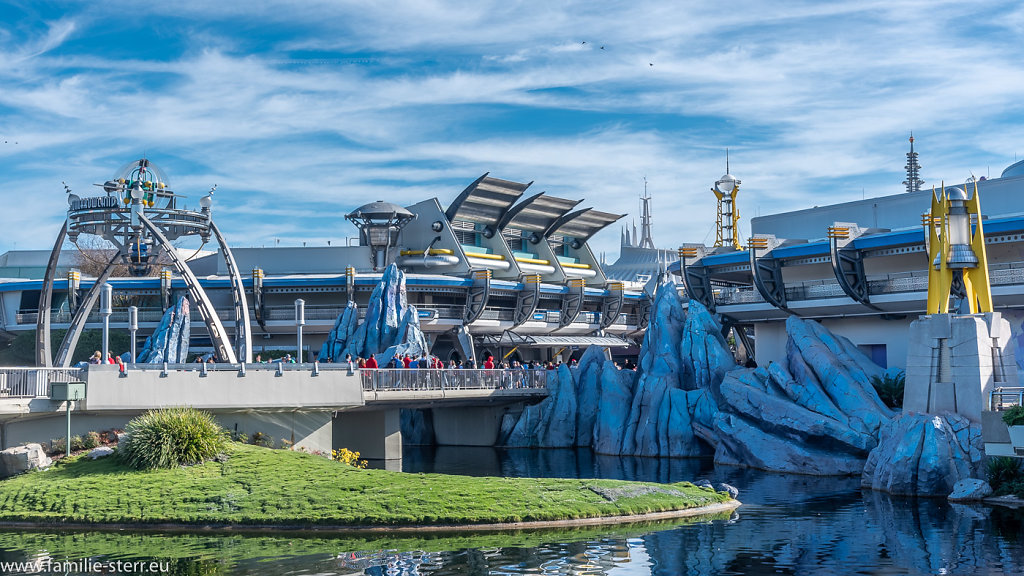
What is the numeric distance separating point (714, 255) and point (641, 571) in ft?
144

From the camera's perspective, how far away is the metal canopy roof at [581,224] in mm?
99875

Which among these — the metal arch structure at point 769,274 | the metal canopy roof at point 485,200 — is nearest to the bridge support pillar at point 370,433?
the metal arch structure at point 769,274

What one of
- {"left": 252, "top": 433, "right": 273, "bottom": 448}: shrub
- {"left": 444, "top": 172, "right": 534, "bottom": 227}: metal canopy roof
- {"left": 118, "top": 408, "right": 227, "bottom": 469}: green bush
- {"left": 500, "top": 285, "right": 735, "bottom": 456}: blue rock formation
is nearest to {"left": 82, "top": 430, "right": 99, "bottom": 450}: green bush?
{"left": 118, "top": 408, "right": 227, "bottom": 469}: green bush

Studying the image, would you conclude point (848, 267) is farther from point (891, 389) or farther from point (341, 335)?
point (341, 335)

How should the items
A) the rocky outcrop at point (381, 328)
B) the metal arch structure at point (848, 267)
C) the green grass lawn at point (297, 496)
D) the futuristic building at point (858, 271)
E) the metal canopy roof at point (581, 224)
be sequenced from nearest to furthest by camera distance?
the green grass lawn at point (297, 496), the futuristic building at point (858, 271), the metal arch structure at point (848, 267), the rocky outcrop at point (381, 328), the metal canopy roof at point (581, 224)

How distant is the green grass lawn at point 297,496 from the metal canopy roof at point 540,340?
5312 centimetres

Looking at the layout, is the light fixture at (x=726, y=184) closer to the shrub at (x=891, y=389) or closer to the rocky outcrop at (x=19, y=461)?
the shrub at (x=891, y=389)

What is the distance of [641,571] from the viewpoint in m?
23.6

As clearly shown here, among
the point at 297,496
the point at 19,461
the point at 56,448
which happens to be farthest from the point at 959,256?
the point at 19,461

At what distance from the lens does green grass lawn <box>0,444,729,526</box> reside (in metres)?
28.8

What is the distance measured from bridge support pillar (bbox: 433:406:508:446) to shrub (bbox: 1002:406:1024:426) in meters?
32.1

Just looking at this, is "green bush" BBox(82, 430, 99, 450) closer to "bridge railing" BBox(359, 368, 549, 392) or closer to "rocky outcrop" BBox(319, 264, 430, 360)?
"bridge railing" BBox(359, 368, 549, 392)

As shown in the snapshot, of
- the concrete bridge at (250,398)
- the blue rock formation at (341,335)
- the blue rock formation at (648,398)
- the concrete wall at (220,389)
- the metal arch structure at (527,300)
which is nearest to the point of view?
the concrete bridge at (250,398)

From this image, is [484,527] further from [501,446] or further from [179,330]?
[179,330]
